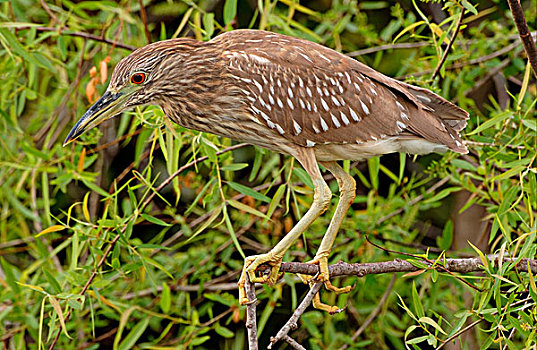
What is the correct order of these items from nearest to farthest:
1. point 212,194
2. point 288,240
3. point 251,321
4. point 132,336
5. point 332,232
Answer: point 251,321 < point 288,240 < point 332,232 < point 212,194 < point 132,336

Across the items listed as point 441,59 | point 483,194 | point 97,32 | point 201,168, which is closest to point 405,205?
point 483,194

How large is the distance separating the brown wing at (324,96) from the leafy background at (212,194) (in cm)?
20

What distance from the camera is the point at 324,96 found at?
200 centimetres

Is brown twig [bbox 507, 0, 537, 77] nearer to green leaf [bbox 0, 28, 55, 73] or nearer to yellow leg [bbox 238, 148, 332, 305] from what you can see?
yellow leg [bbox 238, 148, 332, 305]

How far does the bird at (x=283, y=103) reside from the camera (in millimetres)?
1878

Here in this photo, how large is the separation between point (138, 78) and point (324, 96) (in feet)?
1.56

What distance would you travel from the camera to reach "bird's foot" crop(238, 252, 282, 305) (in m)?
1.84

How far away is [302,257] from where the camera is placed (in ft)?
9.23

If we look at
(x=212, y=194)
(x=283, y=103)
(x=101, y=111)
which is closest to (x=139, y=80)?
(x=101, y=111)

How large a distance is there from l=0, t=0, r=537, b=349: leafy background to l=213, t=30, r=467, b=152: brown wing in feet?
0.66

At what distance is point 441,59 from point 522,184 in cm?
41

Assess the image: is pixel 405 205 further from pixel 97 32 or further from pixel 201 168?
pixel 97 32

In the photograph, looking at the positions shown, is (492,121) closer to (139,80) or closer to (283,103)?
(283,103)

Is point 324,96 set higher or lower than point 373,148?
higher
